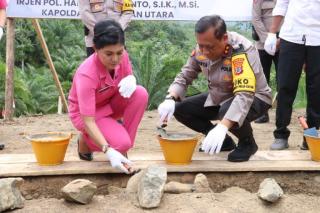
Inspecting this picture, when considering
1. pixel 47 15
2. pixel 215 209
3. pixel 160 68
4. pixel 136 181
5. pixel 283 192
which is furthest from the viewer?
pixel 160 68

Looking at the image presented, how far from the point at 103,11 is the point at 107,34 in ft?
5.32

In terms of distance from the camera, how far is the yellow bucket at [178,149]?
3141 millimetres

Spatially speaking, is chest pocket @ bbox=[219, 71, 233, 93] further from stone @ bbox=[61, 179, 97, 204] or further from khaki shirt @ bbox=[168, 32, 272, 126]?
stone @ bbox=[61, 179, 97, 204]

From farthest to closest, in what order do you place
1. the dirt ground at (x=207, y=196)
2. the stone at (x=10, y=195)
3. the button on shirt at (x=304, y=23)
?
the button on shirt at (x=304, y=23) → the dirt ground at (x=207, y=196) → the stone at (x=10, y=195)

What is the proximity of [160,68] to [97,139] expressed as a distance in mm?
4434

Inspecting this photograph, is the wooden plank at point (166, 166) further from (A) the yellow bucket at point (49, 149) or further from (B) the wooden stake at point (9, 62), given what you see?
(B) the wooden stake at point (9, 62)

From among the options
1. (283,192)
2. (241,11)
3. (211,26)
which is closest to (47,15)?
(241,11)

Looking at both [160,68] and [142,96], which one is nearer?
[142,96]

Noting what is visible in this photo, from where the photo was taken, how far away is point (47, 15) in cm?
553

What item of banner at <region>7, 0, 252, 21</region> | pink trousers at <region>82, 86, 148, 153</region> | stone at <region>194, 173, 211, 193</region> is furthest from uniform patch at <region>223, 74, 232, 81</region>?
banner at <region>7, 0, 252, 21</region>

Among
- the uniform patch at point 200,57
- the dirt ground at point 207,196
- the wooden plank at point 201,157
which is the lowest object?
the dirt ground at point 207,196

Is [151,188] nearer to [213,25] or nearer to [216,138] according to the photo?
[216,138]

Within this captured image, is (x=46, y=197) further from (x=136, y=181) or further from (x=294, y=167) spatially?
(x=294, y=167)

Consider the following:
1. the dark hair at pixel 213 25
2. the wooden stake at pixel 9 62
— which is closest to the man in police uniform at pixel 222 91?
the dark hair at pixel 213 25
